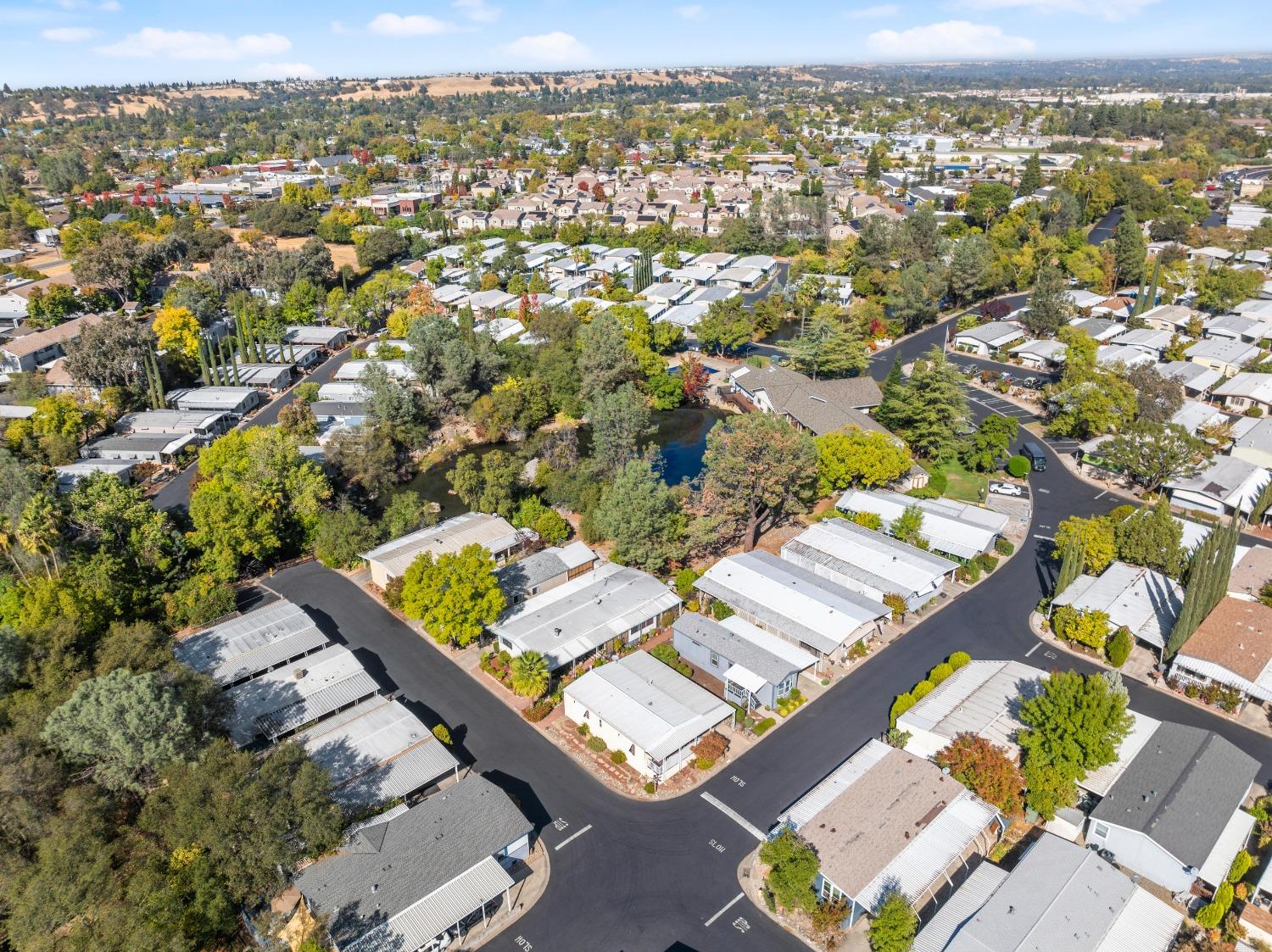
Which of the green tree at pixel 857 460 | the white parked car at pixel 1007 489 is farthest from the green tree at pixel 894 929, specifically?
the white parked car at pixel 1007 489

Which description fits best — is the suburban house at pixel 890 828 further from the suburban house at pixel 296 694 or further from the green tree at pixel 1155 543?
the green tree at pixel 1155 543

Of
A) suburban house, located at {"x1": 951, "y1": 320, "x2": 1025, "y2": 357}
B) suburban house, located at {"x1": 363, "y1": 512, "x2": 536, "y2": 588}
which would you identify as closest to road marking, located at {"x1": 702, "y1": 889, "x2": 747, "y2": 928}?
suburban house, located at {"x1": 363, "y1": 512, "x2": 536, "y2": 588}

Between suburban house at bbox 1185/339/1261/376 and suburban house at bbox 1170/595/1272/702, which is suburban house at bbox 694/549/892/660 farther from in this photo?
suburban house at bbox 1185/339/1261/376

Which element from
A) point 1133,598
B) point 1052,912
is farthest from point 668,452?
point 1052,912

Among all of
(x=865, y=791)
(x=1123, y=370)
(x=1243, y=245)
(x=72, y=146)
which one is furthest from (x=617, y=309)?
(x=72, y=146)

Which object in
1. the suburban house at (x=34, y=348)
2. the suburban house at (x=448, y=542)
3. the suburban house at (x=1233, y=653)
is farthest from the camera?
the suburban house at (x=34, y=348)

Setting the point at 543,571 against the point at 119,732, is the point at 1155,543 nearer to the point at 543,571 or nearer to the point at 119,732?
the point at 543,571
